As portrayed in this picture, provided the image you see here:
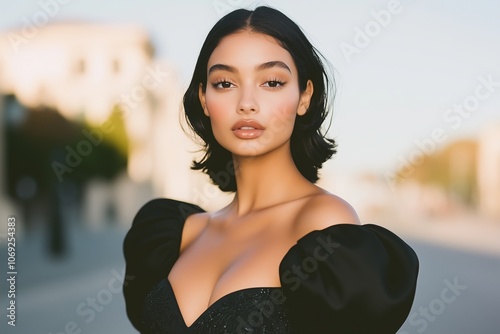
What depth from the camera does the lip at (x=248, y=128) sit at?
9.26ft

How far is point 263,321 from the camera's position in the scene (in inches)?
102

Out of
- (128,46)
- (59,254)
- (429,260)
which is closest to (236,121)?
(429,260)

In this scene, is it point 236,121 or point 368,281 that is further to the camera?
point 236,121

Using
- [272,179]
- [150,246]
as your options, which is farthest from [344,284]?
[150,246]

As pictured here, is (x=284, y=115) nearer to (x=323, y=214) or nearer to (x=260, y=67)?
(x=260, y=67)

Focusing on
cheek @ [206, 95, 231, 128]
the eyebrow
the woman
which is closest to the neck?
the woman

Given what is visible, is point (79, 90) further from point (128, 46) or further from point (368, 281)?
point (368, 281)

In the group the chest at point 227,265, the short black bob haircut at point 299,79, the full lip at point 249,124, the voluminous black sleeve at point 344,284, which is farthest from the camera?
the short black bob haircut at point 299,79

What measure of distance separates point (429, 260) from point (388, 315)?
659 inches

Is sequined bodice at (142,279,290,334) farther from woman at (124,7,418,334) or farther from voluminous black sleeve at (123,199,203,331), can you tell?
voluminous black sleeve at (123,199,203,331)

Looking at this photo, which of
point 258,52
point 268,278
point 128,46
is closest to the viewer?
point 268,278

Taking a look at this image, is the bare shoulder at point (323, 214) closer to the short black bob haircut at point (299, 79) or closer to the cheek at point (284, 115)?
the cheek at point (284, 115)

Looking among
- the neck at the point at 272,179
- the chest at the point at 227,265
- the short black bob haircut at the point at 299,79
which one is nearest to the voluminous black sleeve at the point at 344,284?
the chest at the point at 227,265

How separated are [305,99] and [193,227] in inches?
35.8
